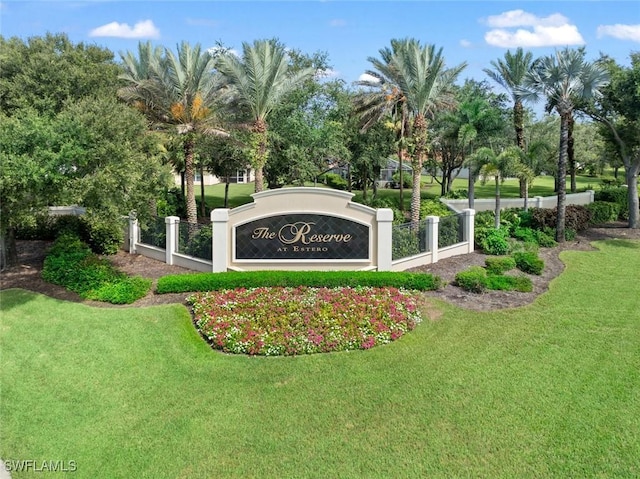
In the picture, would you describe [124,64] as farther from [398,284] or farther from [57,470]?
[57,470]

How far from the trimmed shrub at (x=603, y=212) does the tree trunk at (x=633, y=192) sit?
4.51ft

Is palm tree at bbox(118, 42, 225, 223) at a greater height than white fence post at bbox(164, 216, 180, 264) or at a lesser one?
greater

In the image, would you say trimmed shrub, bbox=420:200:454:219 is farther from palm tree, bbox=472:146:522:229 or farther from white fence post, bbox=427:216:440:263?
white fence post, bbox=427:216:440:263

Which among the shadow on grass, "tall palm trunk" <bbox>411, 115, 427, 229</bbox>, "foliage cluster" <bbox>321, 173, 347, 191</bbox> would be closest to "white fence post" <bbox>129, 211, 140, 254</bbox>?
the shadow on grass

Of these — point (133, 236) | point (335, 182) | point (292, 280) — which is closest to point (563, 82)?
point (292, 280)

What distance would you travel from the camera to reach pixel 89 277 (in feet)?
55.7

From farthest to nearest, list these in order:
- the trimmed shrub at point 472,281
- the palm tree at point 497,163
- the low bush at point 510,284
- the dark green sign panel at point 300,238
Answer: the palm tree at point 497,163
the dark green sign panel at point 300,238
the low bush at point 510,284
the trimmed shrub at point 472,281

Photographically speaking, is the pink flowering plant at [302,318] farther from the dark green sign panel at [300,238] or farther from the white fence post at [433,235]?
the white fence post at [433,235]

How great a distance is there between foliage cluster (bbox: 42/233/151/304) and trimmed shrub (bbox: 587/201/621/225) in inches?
961

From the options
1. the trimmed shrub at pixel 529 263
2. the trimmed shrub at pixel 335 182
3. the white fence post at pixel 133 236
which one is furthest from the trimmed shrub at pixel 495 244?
the trimmed shrub at pixel 335 182

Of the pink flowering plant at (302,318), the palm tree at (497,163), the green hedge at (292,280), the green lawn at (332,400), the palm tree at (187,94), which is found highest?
the palm tree at (187,94)

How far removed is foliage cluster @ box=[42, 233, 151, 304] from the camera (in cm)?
1630

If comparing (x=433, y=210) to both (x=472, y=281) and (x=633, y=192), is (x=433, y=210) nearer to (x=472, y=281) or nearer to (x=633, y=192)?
(x=472, y=281)

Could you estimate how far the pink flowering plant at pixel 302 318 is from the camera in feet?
42.8
